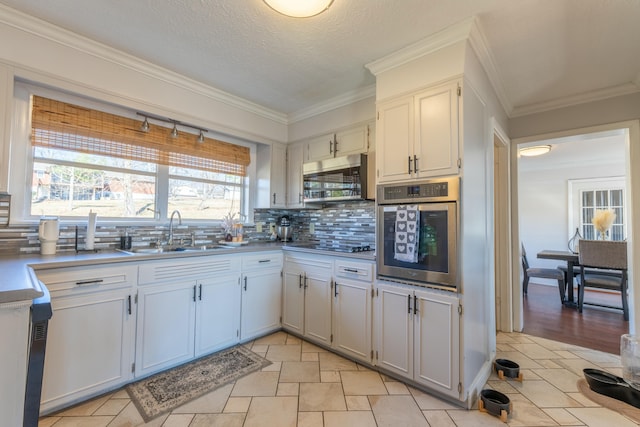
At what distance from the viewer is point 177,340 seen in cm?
227

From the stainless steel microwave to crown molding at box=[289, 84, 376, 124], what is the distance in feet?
1.92

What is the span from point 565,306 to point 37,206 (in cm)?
629

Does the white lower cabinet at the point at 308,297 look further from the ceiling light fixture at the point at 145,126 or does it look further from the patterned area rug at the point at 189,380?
the ceiling light fixture at the point at 145,126

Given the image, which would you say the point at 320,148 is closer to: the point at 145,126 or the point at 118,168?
the point at 145,126

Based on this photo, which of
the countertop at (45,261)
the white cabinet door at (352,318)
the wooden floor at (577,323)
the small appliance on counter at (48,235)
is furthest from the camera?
the wooden floor at (577,323)

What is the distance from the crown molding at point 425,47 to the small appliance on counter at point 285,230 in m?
2.07

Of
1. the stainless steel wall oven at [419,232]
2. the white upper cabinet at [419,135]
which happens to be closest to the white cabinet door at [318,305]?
the stainless steel wall oven at [419,232]

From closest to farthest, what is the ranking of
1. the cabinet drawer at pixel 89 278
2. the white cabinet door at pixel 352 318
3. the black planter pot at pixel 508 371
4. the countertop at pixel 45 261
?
the countertop at pixel 45 261, the cabinet drawer at pixel 89 278, the black planter pot at pixel 508 371, the white cabinet door at pixel 352 318

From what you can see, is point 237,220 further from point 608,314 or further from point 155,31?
point 608,314

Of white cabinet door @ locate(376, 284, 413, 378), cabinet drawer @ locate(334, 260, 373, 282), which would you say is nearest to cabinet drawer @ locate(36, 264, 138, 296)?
cabinet drawer @ locate(334, 260, 373, 282)

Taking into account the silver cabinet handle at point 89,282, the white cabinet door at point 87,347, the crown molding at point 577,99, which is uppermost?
the crown molding at point 577,99

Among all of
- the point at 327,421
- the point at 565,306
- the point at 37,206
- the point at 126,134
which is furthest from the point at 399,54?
the point at 565,306

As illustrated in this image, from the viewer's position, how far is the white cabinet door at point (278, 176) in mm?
3480

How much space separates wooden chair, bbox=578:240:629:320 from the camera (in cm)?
364
